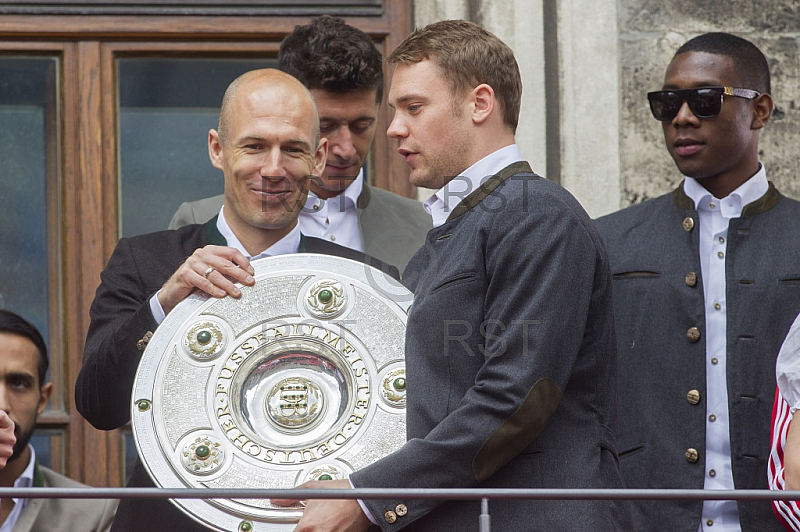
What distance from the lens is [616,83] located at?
16.3ft

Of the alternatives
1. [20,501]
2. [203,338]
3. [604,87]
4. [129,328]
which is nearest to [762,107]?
[604,87]

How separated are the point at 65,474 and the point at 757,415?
2396mm

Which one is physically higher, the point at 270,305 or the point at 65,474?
the point at 270,305

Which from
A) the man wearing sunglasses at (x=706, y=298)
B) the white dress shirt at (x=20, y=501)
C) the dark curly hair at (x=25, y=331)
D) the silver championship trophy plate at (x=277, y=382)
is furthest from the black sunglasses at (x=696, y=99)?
the white dress shirt at (x=20, y=501)

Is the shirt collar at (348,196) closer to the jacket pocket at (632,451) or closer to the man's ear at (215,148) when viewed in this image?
the man's ear at (215,148)

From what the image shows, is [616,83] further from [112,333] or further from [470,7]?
[112,333]

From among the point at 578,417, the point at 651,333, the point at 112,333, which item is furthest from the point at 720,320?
the point at 112,333

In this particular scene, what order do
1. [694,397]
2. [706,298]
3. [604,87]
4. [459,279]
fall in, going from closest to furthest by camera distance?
[459,279] < [694,397] < [706,298] < [604,87]

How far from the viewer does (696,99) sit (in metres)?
4.05

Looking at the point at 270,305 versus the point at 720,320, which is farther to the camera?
the point at 720,320

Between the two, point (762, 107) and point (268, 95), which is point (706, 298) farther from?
point (268, 95)

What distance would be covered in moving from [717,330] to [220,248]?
144 centimetres

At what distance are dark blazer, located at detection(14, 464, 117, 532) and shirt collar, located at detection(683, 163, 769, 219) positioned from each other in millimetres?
2001

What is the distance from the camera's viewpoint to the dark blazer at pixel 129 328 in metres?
3.33
